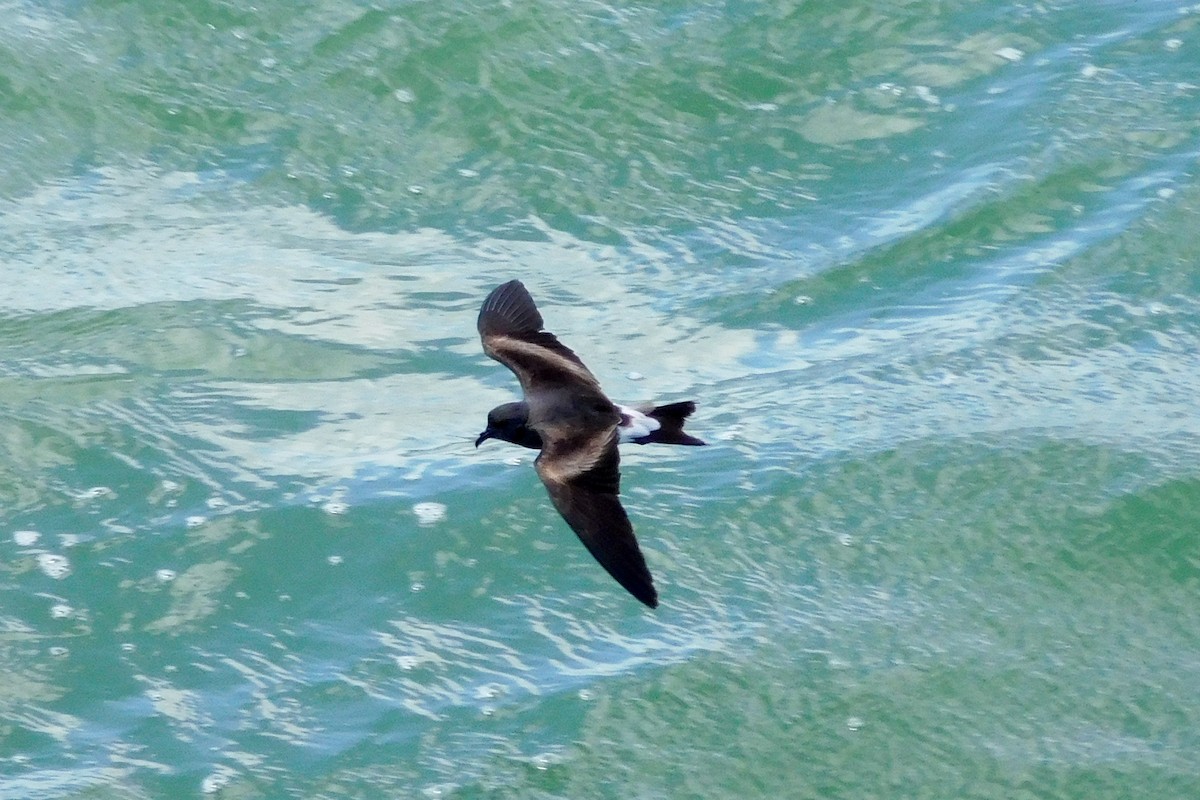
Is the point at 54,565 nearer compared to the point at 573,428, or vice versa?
the point at 573,428

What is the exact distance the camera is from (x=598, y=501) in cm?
494

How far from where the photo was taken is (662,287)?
805 cm

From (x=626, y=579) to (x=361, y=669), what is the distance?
1.94 m

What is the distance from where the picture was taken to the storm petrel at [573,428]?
4781 mm

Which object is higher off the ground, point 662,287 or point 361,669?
point 662,287

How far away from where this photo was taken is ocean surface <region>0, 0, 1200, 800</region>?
19.4 ft

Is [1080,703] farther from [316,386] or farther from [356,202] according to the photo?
[356,202]

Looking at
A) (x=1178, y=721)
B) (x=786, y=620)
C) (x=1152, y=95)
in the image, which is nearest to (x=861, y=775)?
(x=786, y=620)

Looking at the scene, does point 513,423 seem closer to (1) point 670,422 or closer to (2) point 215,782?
(1) point 670,422

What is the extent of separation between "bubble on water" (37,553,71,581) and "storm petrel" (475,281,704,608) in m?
1.97

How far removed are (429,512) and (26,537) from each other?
165 centimetres

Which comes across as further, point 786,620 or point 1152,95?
point 1152,95

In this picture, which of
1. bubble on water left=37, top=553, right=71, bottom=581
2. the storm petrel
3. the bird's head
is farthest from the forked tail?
bubble on water left=37, top=553, right=71, bottom=581

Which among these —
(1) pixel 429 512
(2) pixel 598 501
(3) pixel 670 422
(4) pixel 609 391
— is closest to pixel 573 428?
(3) pixel 670 422
